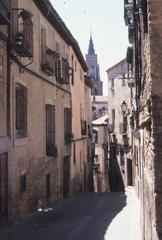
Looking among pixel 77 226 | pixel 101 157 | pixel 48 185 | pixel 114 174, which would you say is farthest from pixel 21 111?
pixel 101 157

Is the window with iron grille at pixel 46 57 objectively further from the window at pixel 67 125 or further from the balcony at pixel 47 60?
the window at pixel 67 125

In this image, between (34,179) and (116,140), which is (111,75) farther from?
→ (34,179)

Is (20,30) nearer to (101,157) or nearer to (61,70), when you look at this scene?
(61,70)

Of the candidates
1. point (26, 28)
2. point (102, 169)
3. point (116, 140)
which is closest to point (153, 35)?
point (26, 28)

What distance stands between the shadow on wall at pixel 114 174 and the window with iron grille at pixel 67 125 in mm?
14537

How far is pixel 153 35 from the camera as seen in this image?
16.1 ft

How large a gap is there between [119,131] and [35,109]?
2061cm

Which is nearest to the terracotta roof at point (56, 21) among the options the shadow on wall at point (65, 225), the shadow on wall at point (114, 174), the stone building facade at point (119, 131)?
the shadow on wall at point (65, 225)

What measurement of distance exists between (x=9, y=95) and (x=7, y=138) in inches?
40.3

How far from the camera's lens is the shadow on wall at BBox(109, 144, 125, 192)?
36906mm

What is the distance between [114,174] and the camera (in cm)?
3903

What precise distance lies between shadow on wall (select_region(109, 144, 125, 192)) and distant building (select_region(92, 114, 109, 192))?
169 cm

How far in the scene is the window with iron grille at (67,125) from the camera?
68.8 feet

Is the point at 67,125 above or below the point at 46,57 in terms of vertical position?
below
